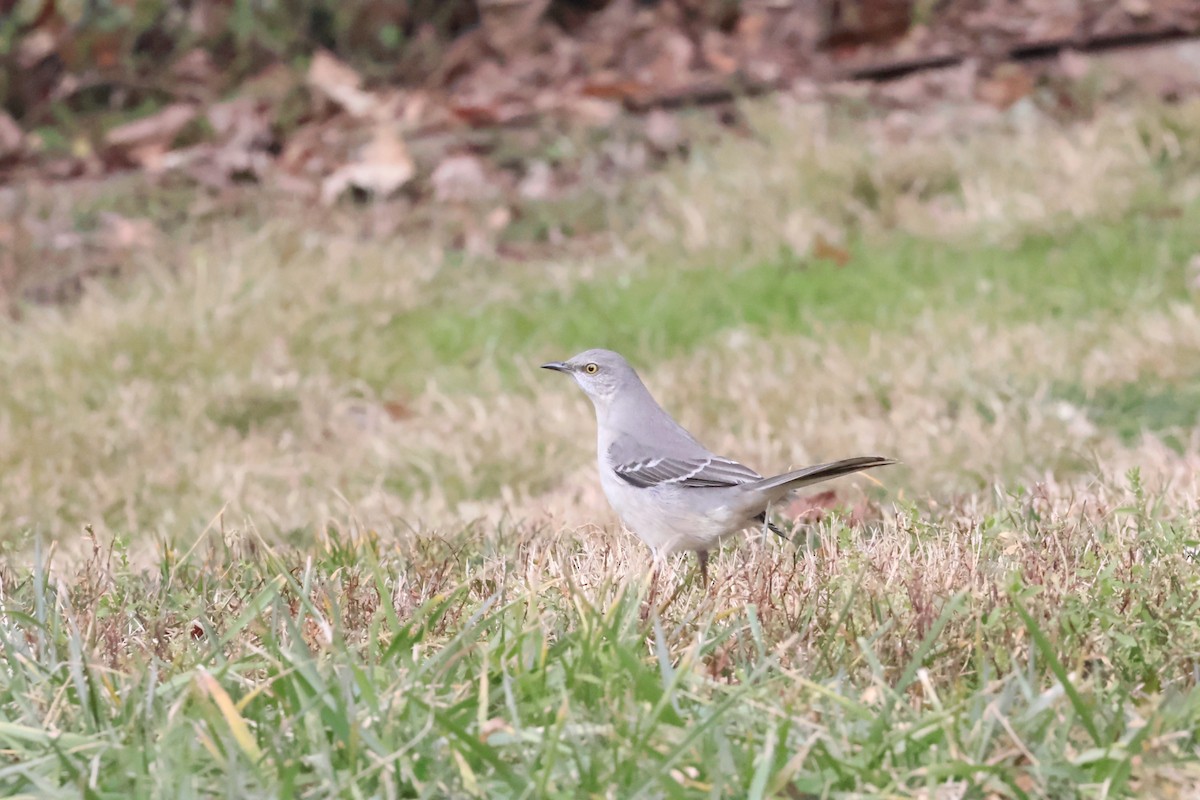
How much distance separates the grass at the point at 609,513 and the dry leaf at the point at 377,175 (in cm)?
22

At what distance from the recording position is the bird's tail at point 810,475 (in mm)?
3334

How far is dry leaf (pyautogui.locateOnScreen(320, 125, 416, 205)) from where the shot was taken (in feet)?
29.9

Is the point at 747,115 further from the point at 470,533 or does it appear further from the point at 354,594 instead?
the point at 354,594

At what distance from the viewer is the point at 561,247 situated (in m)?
8.98

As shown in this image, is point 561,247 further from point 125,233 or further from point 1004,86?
point 1004,86

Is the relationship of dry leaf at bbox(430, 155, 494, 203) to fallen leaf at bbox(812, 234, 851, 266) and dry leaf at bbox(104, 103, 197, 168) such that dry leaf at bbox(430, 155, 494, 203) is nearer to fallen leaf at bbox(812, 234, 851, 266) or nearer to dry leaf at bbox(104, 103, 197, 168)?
dry leaf at bbox(104, 103, 197, 168)

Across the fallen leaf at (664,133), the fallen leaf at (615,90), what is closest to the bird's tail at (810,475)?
the fallen leaf at (664,133)

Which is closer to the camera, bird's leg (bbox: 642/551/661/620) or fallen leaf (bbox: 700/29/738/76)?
bird's leg (bbox: 642/551/661/620)

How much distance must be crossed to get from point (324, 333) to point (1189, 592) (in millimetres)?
5099

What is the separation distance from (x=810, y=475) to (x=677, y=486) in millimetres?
445

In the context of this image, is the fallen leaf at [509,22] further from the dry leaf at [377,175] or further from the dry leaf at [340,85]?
the dry leaf at [377,175]

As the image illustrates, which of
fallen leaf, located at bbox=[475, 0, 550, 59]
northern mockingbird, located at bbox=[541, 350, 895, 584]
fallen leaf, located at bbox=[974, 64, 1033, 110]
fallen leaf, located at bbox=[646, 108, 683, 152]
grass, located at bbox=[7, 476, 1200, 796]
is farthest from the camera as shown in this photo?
fallen leaf, located at bbox=[475, 0, 550, 59]

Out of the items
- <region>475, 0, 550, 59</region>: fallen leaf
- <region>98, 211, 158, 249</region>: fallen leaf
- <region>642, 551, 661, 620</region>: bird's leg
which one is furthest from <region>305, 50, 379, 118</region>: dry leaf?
<region>642, 551, 661, 620</region>: bird's leg

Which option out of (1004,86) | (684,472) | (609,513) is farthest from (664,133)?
(684,472)
